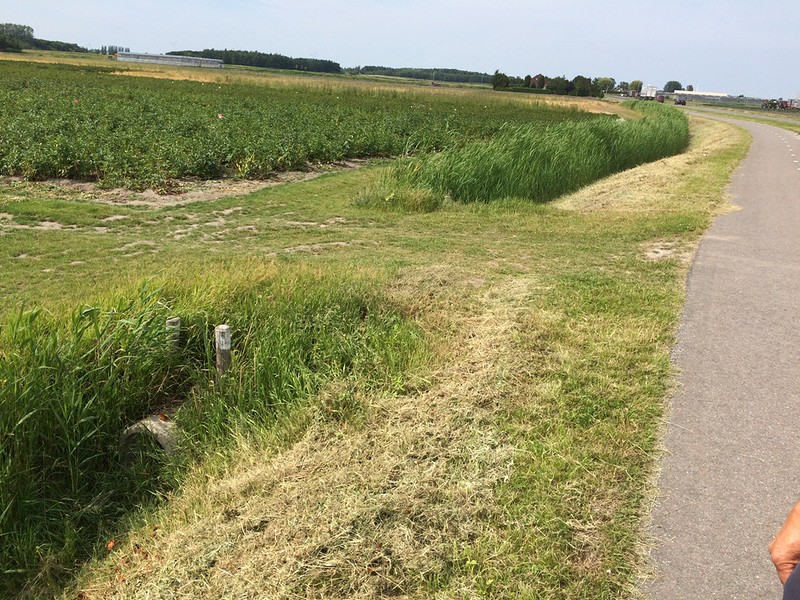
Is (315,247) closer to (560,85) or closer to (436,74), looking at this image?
(560,85)

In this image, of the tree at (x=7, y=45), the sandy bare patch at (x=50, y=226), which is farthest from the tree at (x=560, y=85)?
the sandy bare patch at (x=50, y=226)

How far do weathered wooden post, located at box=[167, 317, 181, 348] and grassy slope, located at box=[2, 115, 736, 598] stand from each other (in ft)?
3.82

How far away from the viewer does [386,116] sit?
25.5m

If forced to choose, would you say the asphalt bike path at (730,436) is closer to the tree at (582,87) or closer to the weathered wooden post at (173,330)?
the weathered wooden post at (173,330)

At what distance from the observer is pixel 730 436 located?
397cm

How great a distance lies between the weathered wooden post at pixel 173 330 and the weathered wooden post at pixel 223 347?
0.31 m

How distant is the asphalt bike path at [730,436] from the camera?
291 centimetres

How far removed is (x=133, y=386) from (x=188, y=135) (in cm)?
1465

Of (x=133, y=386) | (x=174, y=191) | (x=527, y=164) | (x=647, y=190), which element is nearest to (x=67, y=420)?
(x=133, y=386)

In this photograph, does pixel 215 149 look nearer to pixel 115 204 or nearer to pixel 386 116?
pixel 115 204

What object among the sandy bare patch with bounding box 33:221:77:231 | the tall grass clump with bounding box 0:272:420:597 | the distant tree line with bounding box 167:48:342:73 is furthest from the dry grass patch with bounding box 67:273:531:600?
the distant tree line with bounding box 167:48:342:73

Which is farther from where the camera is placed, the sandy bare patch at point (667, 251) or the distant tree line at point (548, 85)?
the distant tree line at point (548, 85)

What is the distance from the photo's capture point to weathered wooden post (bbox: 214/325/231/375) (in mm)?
4680

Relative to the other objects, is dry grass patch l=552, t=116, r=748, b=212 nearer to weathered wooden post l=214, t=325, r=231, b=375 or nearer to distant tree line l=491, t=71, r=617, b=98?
weathered wooden post l=214, t=325, r=231, b=375
